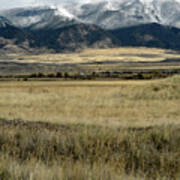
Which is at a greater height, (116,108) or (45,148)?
(45,148)

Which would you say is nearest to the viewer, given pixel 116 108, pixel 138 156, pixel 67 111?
pixel 138 156

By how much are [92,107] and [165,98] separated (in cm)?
796

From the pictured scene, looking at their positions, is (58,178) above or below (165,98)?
above

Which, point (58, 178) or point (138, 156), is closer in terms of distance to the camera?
point (58, 178)

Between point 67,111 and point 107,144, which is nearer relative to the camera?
point 107,144

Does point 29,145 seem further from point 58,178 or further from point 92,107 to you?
point 92,107

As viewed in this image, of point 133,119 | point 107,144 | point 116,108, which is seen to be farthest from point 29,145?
point 116,108

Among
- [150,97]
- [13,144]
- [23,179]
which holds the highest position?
[23,179]

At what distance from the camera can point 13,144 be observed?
923cm

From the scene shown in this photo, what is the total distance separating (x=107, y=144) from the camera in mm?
9203

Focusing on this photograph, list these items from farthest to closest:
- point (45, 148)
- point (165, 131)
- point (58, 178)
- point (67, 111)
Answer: point (67, 111) < point (165, 131) < point (45, 148) < point (58, 178)

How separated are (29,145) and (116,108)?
1714cm

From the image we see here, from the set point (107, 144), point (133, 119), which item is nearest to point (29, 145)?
point (107, 144)

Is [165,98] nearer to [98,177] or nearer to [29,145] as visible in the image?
[29,145]
